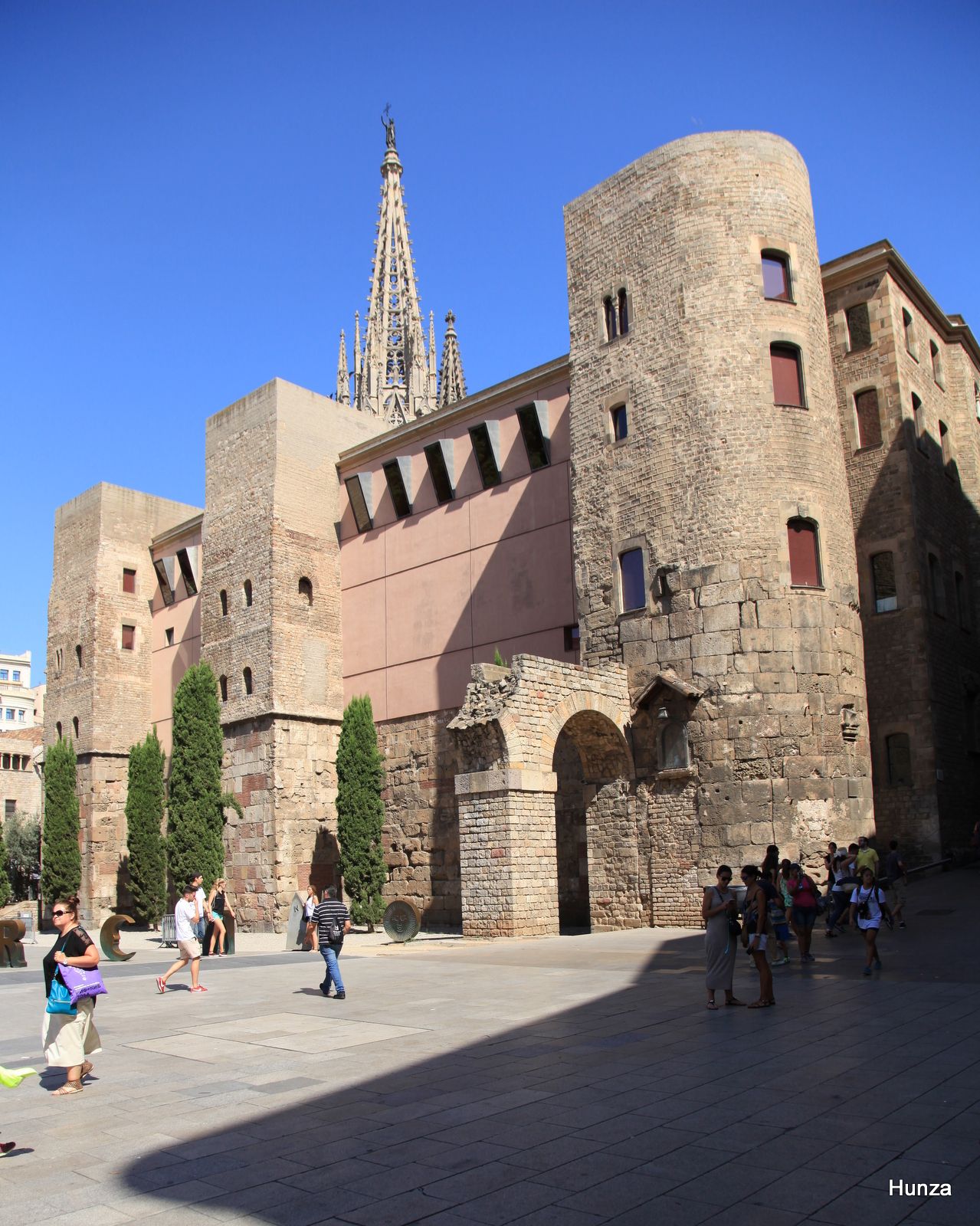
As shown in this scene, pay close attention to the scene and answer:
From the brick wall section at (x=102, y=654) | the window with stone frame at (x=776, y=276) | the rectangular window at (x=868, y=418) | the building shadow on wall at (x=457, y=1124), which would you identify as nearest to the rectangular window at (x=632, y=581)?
the window with stone frame at (x=776, y=276)

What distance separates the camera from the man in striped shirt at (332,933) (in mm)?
12398

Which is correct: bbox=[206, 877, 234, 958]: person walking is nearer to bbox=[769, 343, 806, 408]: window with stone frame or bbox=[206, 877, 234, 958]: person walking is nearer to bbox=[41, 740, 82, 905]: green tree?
bbox=[769, 343, 806, 408]: window with stone frame

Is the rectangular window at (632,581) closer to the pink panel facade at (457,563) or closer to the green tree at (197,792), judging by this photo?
the pink panel facade at (457,563)

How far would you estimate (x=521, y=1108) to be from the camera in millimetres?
6848

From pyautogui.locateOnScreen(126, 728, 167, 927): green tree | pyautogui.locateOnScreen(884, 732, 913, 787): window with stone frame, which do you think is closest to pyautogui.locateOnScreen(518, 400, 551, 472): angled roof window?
pyautogui.locateOnScreen(884, 732, 913, 787): window with stone frame

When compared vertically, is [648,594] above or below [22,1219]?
above

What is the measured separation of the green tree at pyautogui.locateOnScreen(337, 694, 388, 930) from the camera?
2625 centimetres

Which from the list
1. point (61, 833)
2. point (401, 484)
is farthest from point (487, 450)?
point (61, 833)

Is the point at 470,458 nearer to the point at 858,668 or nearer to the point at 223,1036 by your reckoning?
the point at 858,668

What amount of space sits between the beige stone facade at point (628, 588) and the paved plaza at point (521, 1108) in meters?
7.22

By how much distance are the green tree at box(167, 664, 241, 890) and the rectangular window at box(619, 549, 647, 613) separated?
12794 millimetres

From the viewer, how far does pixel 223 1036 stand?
1001 centimetres

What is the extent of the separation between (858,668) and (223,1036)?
577 inches

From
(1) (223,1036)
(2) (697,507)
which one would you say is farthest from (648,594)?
(1) (223,1036)
